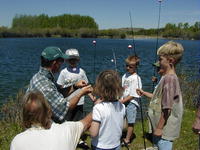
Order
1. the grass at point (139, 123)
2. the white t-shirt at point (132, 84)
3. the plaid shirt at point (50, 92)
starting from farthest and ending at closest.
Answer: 1. the grass at point (139, 123)
2. the white t-shirt at point (132, 84)
3. the plaid shirt at point (50, 92)

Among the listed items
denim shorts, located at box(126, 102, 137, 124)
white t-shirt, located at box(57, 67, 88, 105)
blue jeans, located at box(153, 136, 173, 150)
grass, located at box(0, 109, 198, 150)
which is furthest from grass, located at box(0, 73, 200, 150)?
blue jeans, located at box(153, 136, 173, 150)

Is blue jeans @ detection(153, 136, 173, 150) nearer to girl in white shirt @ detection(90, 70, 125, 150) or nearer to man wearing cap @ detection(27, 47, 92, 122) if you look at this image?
girl in white shirt @ detection(90, 70, 125, 150)

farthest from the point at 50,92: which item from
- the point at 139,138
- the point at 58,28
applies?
the point at 58,28

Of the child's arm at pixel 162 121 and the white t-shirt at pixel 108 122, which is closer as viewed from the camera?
the white t-shirt at pixel 108 122

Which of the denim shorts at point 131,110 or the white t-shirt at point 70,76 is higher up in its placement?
the white t-shirt at point 70,76

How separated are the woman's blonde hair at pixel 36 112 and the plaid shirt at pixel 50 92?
0.54 m

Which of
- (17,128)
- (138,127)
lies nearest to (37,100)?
(17,128)

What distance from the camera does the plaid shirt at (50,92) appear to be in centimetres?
288

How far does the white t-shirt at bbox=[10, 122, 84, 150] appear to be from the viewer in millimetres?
2219

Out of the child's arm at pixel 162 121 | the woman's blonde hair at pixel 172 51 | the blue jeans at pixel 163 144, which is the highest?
the woman's blonde hair at pixel 172 51

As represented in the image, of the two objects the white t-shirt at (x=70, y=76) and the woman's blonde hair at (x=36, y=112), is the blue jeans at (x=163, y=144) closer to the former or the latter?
the woman's blonde hair at (x=36, y=112)

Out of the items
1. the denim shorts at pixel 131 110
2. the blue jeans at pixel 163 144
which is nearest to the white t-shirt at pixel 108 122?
the blue jeans at pixel 163 144

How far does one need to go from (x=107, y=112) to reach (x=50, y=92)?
551 millimetres

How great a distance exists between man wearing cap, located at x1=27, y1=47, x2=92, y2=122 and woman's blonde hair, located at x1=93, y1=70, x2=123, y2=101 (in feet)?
0.58
